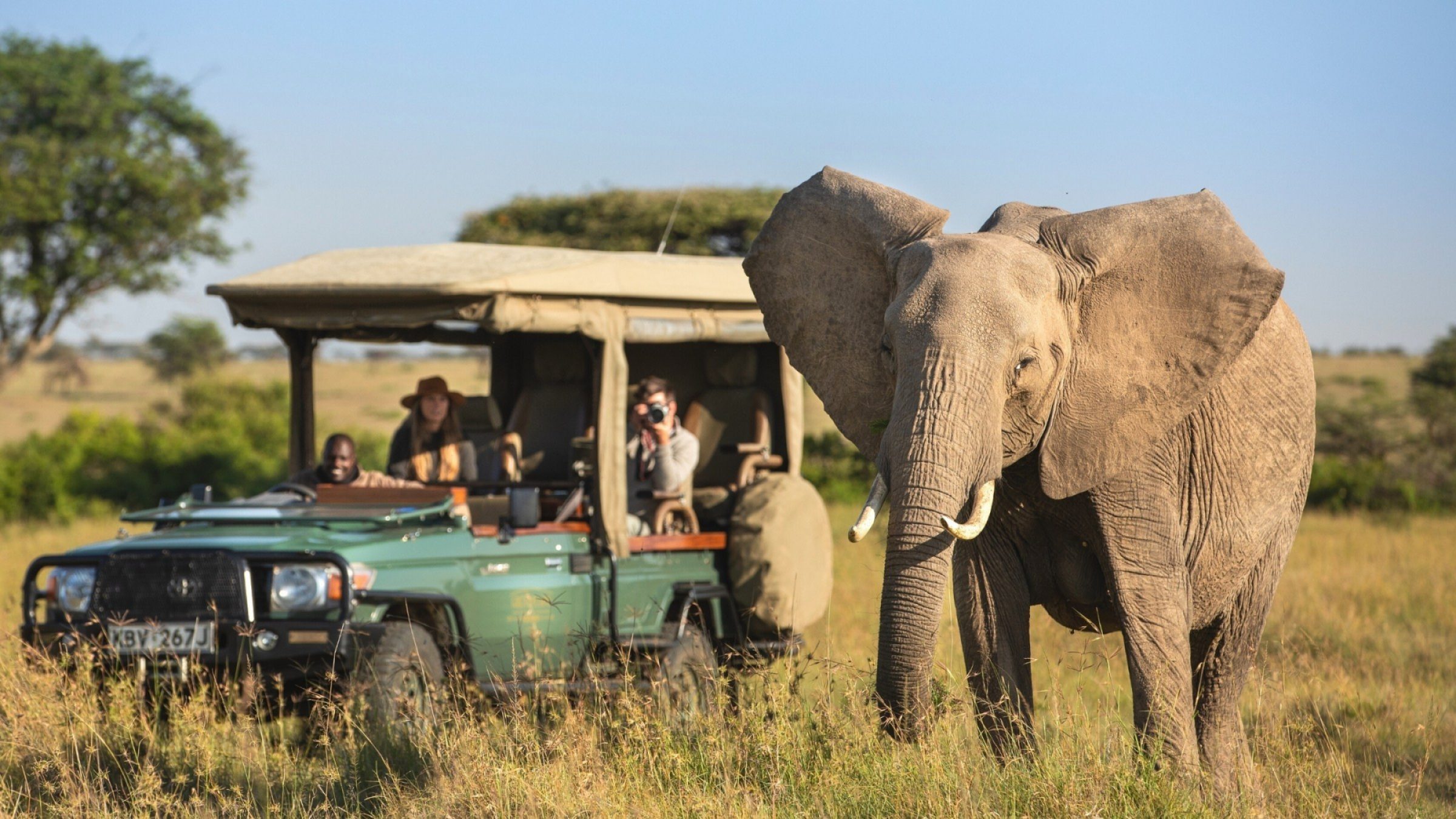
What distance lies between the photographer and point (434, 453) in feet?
29.1

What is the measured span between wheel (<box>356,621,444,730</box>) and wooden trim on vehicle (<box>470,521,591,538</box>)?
0.70 metres

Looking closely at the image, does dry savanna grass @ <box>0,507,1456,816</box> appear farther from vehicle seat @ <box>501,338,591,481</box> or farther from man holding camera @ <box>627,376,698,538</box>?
vehicle seat @ <box>501,338,591,481</box>

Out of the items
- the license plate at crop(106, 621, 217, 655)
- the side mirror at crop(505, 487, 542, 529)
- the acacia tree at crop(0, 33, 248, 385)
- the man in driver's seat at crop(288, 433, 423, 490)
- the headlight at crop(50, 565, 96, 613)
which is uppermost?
the acacia tree at crop(0, 33, 248, 385)

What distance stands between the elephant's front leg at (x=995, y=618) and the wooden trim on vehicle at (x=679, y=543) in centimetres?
249

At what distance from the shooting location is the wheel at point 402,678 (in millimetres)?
6000

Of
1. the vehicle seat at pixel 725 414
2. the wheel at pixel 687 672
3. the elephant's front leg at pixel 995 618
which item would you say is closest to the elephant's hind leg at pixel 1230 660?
the elephant's front leg at pixel 995 618

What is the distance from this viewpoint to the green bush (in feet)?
59.9

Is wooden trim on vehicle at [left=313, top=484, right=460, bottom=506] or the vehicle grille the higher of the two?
wooden trim on vehicle at [left=313, top=484, right=460, bottom=506]

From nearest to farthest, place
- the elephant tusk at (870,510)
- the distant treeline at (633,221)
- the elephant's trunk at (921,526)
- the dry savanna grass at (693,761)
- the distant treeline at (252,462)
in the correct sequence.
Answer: the elephant tusk at (870,510) < the elephant's trunk at (921,526) < the dry savanna grass at (693,761) < the distant treeline at (252,462) < the distant treeline at (633,221)

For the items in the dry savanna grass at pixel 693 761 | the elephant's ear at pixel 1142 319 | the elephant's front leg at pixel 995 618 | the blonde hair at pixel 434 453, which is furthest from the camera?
the blonde hair at pixel 434 453

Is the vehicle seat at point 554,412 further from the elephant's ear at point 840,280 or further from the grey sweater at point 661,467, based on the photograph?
the elephant's ear at point 840,280

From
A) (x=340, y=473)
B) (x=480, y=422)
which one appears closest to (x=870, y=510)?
(x=340, y=473)

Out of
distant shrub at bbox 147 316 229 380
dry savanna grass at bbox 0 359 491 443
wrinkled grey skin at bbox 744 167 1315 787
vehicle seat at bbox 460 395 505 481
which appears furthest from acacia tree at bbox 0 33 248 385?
distant shrub at bbox 147 316 229 380

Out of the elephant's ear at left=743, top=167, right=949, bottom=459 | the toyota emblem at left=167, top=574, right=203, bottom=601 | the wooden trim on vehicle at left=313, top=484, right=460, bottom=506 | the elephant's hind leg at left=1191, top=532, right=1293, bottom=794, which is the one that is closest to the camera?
the elephant's ear at left=743, top=167, right=949, bottom=459
